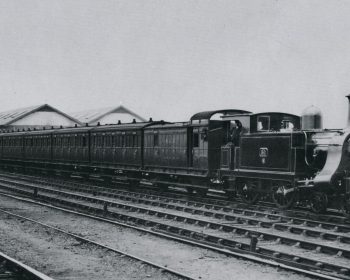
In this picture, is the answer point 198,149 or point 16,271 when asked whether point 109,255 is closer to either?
point 16,271

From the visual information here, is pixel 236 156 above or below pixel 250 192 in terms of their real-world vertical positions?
above

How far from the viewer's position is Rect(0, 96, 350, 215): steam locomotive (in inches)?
545

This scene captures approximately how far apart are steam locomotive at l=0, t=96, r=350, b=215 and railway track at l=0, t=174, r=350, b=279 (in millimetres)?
1394

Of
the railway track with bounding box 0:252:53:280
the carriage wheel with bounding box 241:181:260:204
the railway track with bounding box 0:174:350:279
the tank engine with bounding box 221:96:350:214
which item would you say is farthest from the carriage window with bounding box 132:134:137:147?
the railway track with bounding box 0:252:53:280

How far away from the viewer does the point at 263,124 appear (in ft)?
52.8

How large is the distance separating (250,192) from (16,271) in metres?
9.48

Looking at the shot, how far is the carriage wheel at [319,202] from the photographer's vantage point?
13.9 meters

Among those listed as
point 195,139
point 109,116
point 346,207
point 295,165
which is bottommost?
point 346,207

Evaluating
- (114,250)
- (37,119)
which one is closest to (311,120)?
(114,250)

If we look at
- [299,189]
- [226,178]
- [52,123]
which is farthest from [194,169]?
[52,123]

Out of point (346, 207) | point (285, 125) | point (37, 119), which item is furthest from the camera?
point (37, 119)

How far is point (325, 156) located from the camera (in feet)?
46.4

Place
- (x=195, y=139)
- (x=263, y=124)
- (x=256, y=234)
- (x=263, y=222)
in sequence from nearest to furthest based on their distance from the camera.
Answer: (x=256, y=234)
(x=263, y=222)
(x=263, y=124)
(x=195, y=139)

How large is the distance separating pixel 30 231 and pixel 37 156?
22.8m
